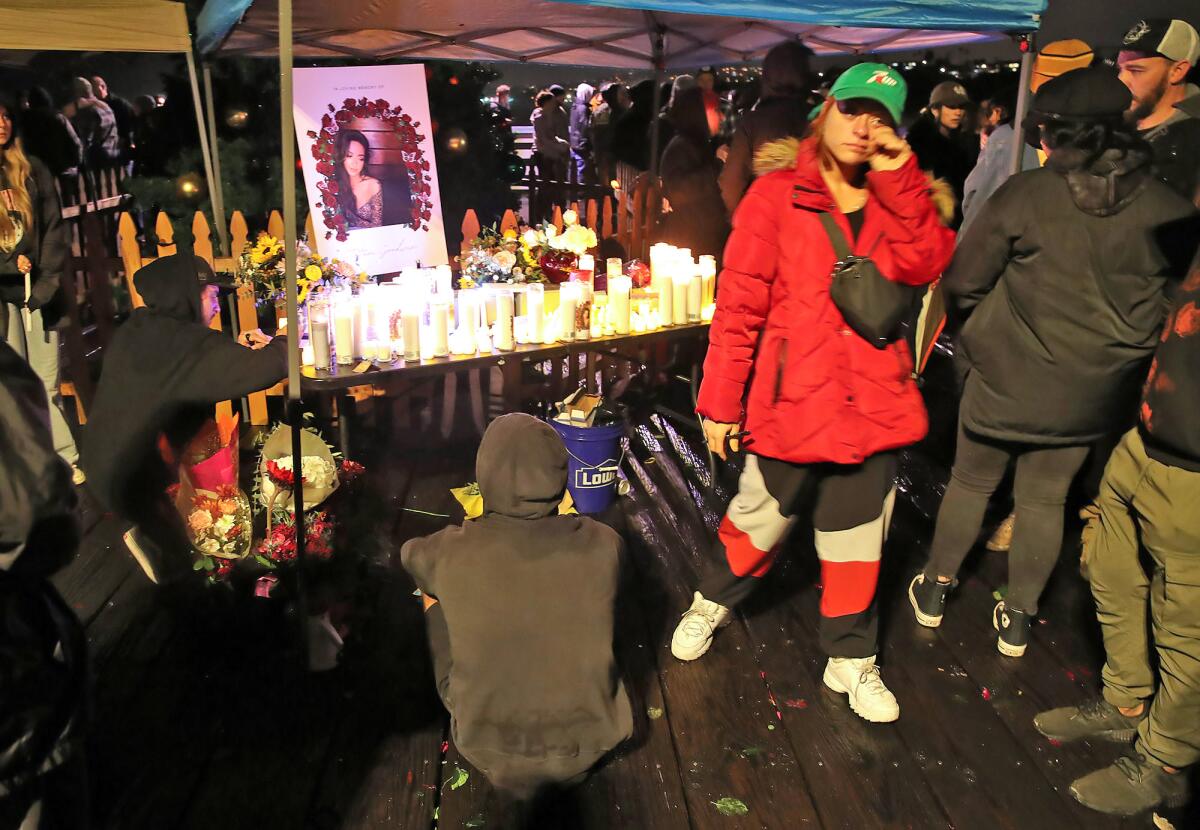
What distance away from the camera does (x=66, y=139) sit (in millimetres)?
6422

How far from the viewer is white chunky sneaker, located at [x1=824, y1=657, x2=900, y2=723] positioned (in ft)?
9.61

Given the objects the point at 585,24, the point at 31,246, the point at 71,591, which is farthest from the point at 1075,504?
the point at 31,246

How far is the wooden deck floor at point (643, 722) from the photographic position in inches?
101

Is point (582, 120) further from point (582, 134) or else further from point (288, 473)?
point (288, 473)

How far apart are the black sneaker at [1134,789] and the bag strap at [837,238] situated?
1715 mm

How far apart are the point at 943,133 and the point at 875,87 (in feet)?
13.0

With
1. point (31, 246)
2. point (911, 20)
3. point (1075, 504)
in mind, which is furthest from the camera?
point (1075, 504)

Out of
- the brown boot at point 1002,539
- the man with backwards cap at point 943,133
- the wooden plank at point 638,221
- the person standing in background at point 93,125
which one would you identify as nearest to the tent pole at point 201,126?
the wooden plank at point 638,221

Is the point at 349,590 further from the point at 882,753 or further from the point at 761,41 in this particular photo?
the point at 761,41

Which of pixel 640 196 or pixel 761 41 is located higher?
pixel 761 41

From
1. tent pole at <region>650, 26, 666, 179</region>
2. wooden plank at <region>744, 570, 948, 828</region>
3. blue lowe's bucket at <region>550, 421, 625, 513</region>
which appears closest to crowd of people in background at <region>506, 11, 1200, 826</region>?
wooden plank at <region>744, 570, 948, 828</region>

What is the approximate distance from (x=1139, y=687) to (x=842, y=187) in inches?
71.4

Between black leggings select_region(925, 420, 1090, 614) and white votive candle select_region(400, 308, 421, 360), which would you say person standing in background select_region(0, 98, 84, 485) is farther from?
black leggings select_region(925, 420, 1090, 614)

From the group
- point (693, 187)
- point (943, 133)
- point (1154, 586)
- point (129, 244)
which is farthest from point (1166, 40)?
point (129, 244)
